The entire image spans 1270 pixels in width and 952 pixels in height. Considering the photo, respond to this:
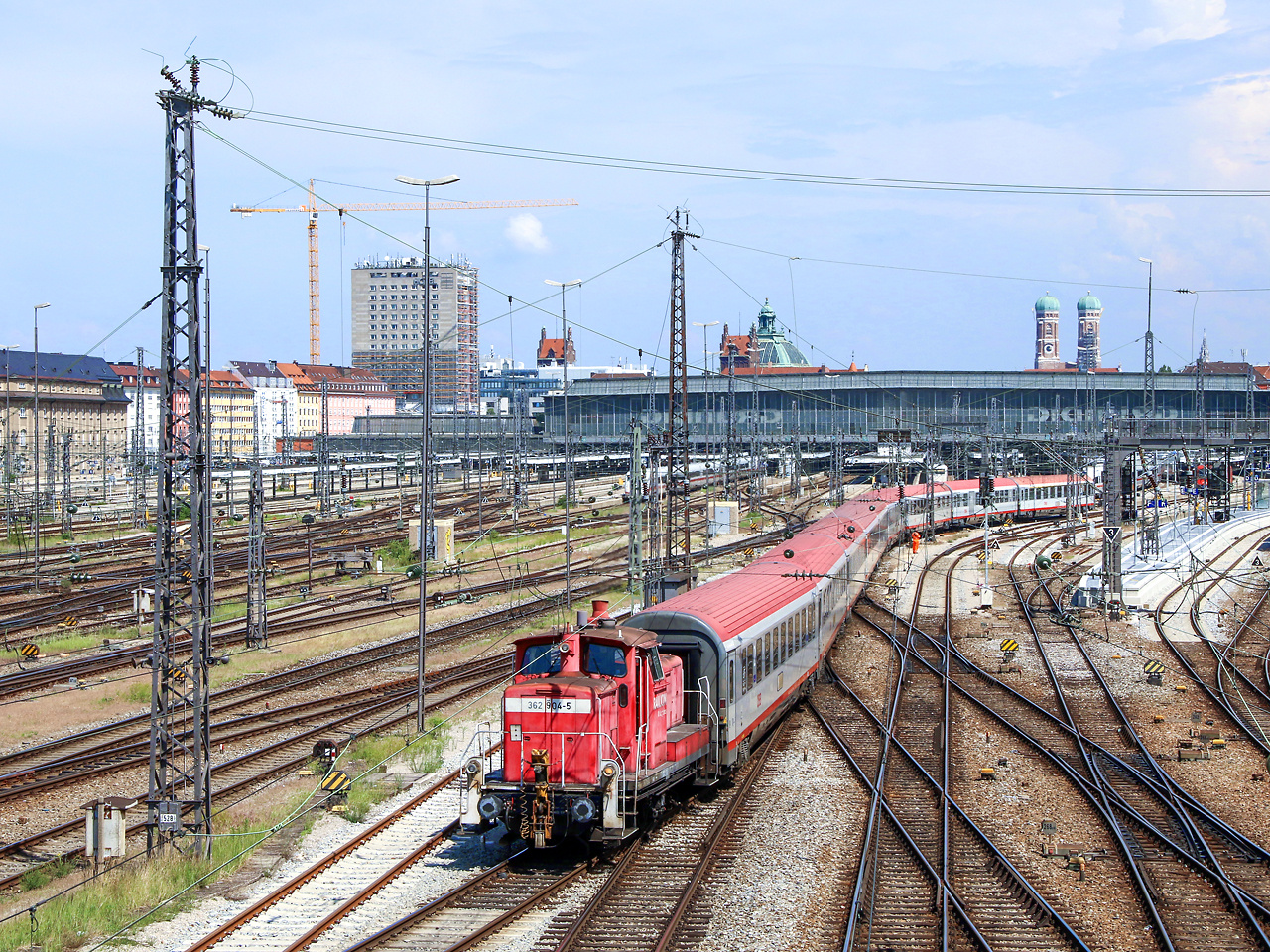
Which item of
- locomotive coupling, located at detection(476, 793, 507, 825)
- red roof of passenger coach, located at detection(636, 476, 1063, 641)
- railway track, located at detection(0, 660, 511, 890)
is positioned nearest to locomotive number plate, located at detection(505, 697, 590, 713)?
locomotive coupling, located at detection(476, 793, 507, 825)

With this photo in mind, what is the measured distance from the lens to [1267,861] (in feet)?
52.4

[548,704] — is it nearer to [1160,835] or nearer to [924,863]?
[924,863]

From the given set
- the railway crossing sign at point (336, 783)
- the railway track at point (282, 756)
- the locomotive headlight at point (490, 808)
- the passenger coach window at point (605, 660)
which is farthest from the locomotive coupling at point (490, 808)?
the railway track at point (282, 756)

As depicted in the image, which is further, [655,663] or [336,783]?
[336,783]

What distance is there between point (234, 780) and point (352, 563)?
108 ft

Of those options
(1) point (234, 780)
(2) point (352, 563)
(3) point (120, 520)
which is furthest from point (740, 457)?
(1) point (234, 780)

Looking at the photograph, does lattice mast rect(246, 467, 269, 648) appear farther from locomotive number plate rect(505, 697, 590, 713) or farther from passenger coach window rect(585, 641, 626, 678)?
passenger coach window rect(585, 641, 626, 678)

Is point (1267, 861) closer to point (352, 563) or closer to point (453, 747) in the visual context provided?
point (453, 747)

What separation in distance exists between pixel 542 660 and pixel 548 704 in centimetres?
81

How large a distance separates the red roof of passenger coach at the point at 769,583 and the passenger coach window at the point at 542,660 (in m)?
2.92

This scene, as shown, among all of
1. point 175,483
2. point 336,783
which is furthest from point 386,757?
point 175,483

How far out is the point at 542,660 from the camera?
16.2m

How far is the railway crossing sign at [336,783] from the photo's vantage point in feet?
63.8

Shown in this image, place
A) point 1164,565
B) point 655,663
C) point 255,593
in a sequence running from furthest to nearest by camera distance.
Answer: point 1164,565 < point 255,593 < point 655,663
